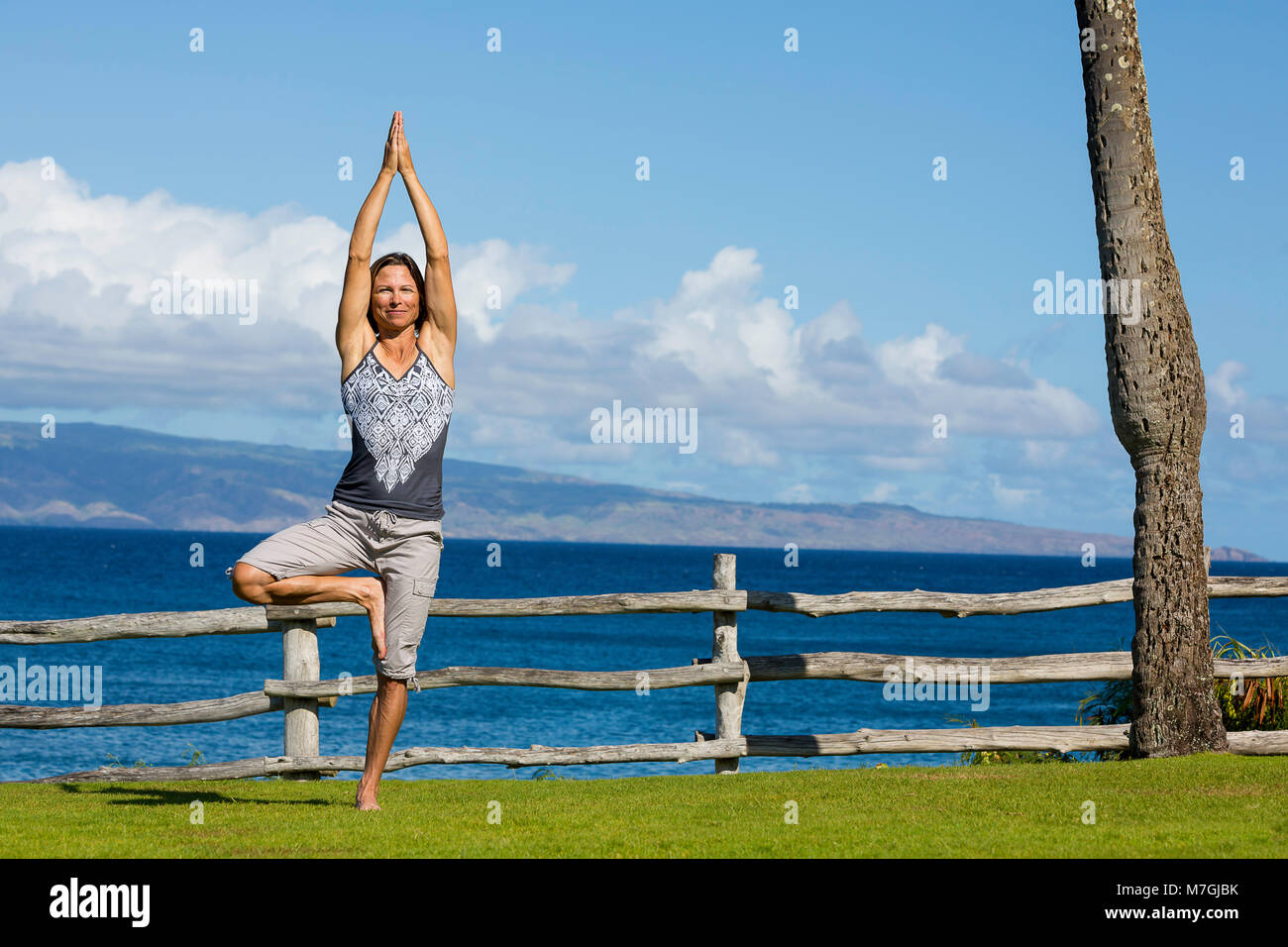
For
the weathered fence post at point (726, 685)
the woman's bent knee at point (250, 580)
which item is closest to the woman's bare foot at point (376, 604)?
the woman's bent knee at point (250, 580)

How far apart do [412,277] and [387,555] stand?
4.26 feet

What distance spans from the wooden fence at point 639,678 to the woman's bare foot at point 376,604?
1.88 metres

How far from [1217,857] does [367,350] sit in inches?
160

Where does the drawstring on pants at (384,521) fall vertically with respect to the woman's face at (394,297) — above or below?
below

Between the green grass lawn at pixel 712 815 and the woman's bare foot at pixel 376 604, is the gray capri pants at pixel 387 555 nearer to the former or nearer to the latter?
the woman's bare foot at pixel 376 604

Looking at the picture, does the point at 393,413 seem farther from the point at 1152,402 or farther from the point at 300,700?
the point at 1152,402

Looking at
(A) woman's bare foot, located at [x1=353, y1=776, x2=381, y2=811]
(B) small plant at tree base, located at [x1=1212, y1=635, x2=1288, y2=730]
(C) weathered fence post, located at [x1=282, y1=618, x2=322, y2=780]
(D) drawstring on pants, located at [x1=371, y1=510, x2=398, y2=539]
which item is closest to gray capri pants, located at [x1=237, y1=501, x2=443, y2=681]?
(D) drawstring on pants, located at [x1=371, y1=510, x2=398, y2=539]

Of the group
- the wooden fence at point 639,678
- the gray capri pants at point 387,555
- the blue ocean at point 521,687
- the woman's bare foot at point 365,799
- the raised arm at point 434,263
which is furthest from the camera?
the blue ocean at point 521,687

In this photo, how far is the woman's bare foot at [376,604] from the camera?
18.1ft

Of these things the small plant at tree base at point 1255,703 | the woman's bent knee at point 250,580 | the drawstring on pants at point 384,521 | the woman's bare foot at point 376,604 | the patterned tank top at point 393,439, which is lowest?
the small plant at tree base at point 1255,703

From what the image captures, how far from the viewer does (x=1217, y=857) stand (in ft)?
14.4

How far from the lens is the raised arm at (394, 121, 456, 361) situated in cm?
561
